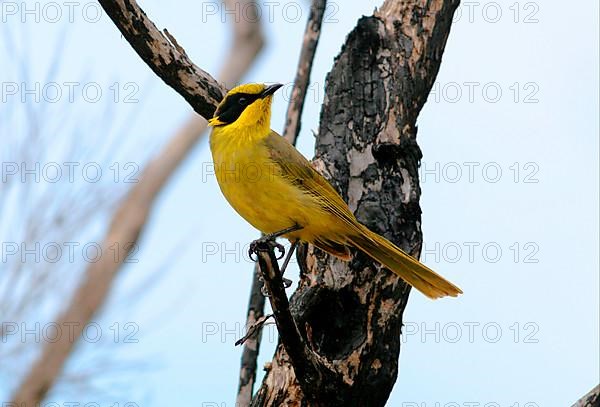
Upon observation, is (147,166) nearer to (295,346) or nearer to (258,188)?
(258,188)

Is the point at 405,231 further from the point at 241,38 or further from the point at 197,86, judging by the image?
the point at 241,38

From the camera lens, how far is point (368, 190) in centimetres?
418

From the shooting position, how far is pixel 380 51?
180 inches

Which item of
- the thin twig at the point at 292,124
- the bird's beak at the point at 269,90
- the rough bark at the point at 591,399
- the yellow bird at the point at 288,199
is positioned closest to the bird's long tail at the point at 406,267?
the yellow bird at the point at 288,199

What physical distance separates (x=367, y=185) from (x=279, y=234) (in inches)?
27.3

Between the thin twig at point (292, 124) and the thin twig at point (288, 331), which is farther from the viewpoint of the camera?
the thin twig at point (292, 124)

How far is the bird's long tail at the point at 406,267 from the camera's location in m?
3.73

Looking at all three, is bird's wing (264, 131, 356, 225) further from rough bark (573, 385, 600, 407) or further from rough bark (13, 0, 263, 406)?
rough bark (573, 385, 600, 407)

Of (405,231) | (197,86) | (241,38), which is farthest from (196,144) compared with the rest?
(405,231)

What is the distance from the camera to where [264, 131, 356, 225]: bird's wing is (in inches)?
150

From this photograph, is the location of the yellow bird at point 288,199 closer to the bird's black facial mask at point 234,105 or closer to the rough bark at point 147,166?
the bird's black facial mask at point 234,105

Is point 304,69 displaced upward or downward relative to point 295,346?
upward

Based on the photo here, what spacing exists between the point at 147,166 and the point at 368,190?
558 centimetres

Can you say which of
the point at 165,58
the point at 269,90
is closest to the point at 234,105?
the point at 269,90
